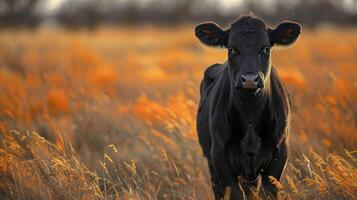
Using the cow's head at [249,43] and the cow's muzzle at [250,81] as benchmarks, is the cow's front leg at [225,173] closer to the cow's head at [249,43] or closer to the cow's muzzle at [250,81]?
the cow's head at [249,43]

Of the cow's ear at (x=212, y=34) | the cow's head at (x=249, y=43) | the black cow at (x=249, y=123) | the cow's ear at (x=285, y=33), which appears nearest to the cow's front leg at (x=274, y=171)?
the black cow at (x=249, y=123)

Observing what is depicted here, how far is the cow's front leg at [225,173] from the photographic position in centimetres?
482

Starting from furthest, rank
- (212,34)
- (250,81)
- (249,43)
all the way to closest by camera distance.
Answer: (212,34) → (249,43) → (250,81)

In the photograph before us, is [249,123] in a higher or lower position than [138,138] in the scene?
higher

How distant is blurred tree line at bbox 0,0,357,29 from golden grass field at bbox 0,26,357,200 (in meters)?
13.5

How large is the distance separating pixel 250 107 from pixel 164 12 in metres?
52.1

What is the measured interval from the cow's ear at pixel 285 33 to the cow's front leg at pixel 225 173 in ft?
3.63

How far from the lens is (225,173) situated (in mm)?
4832

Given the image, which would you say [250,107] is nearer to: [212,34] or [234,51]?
[234,51]

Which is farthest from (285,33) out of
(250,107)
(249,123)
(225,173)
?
(225,173)

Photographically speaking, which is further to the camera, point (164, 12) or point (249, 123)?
point (164, 12)

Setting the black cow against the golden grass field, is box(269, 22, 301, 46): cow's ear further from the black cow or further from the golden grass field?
the golden grass field

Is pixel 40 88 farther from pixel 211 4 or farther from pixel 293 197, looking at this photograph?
pixel 211 4

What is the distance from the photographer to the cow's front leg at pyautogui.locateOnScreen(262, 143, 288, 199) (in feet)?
15.7
